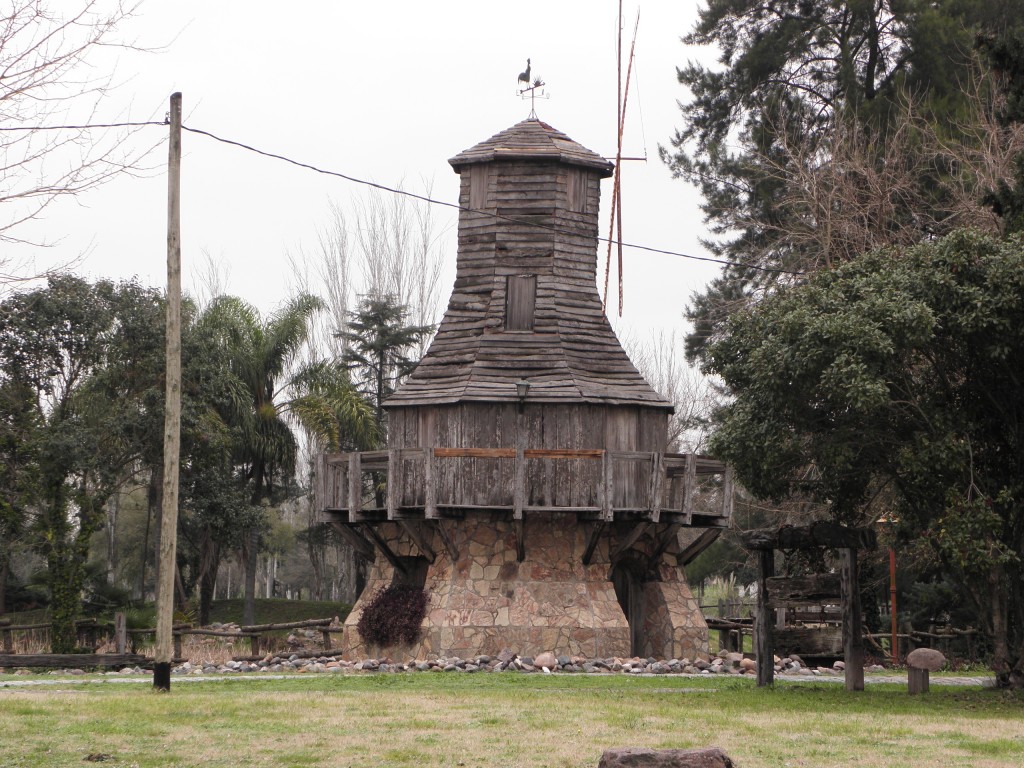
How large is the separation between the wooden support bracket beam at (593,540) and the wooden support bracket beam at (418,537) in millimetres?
3310

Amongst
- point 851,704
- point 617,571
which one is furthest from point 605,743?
point 617,571

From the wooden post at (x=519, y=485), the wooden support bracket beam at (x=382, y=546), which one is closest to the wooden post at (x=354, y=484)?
the wooden support bracket beam at (x=382, y=546)

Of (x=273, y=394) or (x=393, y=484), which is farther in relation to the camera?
(x=273, y=394)

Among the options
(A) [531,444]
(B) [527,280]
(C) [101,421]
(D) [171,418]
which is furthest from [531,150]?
(D) [171,418]

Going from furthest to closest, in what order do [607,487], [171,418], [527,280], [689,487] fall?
[527,280] → [689,487] → [607,487] → [171,418]

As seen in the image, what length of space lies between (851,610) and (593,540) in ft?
29.4

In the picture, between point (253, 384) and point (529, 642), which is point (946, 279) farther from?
point (253, 384)

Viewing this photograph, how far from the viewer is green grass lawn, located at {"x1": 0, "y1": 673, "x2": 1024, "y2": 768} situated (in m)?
12.3

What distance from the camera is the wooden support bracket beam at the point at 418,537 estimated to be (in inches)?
1131

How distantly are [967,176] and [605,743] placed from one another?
21915mm

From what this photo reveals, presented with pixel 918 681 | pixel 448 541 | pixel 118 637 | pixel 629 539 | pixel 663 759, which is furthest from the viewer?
pixel 118 637

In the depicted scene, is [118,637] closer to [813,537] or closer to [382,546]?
[382,546]

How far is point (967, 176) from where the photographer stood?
31.3 metres

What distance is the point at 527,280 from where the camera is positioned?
30.7m
